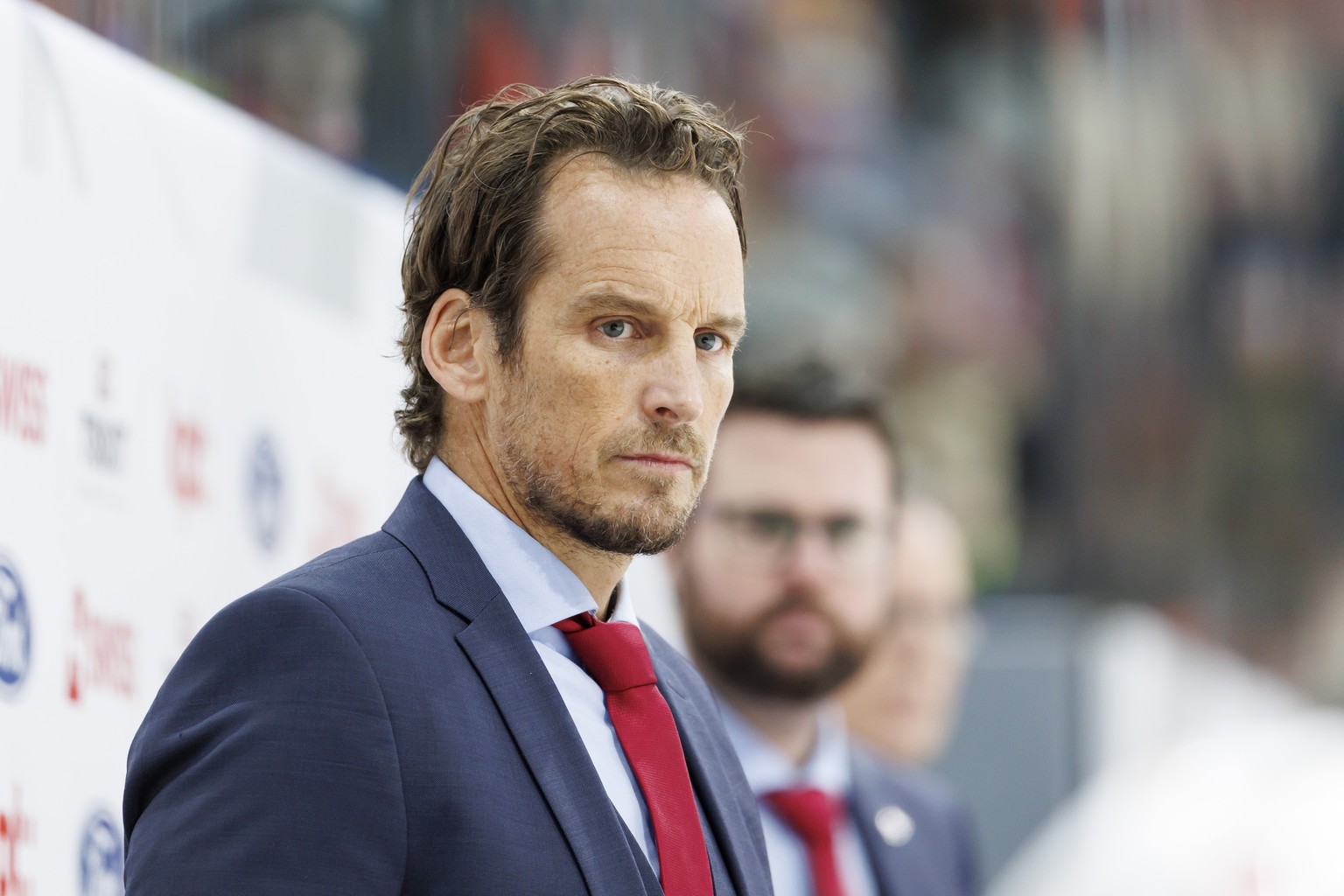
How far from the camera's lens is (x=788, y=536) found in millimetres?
3205

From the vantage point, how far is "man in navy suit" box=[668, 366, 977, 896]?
2998 mm

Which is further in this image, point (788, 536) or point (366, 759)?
point (788, 536)

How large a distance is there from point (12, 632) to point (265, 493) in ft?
2.03

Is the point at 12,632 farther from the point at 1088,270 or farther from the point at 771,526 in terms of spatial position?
the point at 1088,270

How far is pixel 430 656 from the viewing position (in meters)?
1.41

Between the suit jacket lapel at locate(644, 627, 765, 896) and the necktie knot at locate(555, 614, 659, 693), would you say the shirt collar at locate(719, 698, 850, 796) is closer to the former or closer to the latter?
the suit jacket lapel at locate(644, 627, 765, 896)

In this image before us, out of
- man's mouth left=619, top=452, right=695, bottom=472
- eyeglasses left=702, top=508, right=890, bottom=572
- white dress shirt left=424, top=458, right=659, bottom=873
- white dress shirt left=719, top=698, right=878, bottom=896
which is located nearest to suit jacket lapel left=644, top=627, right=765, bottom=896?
white dress shirt left=424, top=458, right=659, bottom=873

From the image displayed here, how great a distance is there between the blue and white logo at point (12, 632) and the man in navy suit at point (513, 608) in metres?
0.44

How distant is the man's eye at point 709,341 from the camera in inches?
61.9

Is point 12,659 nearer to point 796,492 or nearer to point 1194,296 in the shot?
point 796,492

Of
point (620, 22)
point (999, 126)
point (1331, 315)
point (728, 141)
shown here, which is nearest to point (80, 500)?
point (728, 141)

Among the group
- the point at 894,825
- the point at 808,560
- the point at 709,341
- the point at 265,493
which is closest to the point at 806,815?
the point at 894,825

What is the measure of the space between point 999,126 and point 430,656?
24.2 feet

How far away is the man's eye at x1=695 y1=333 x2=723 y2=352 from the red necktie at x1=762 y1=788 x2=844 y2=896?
1.49 metres
